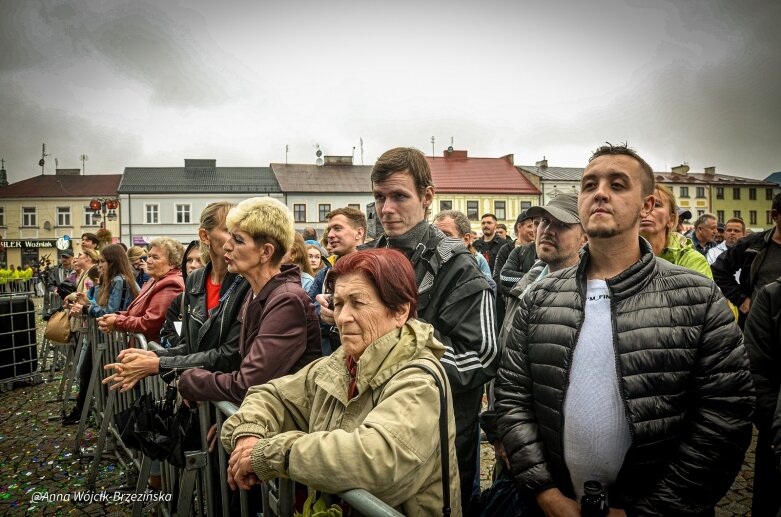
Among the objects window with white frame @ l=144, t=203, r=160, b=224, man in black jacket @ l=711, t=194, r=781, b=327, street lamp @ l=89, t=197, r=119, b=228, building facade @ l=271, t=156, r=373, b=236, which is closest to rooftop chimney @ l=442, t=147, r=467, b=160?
building facade @ l=271, t=156, r=373, b=236

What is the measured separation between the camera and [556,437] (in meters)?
2.10

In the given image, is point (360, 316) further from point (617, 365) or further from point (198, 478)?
point (198, 478)

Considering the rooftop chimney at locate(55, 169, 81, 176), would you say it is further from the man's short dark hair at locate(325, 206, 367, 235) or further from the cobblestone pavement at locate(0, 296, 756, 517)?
the man's short dark hair at locate(325, 206, 367, 235)

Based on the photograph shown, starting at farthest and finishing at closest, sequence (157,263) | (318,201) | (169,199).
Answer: (318,201), (169,199), (157,263)

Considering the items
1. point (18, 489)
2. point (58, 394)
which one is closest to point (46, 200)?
point (58, 394)

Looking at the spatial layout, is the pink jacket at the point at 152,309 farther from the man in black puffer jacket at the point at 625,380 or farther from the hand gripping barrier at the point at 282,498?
the man in black puffer jacket at the point at 625,380

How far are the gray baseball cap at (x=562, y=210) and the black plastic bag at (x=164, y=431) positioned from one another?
8.90 feet

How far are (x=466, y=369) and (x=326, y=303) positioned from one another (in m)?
0.81

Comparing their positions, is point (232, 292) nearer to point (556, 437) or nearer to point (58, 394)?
point (556, 437)

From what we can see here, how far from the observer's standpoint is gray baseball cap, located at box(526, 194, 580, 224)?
3.55 metres

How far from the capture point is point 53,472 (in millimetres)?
4598

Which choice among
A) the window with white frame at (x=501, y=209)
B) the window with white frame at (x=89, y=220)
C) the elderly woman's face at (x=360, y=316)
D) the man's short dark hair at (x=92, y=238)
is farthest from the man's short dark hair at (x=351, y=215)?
the window with white frame at (x=89, y=220)

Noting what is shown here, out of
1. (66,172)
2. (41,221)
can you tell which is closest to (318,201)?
(41,221)

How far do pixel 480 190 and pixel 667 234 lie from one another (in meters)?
42.4
